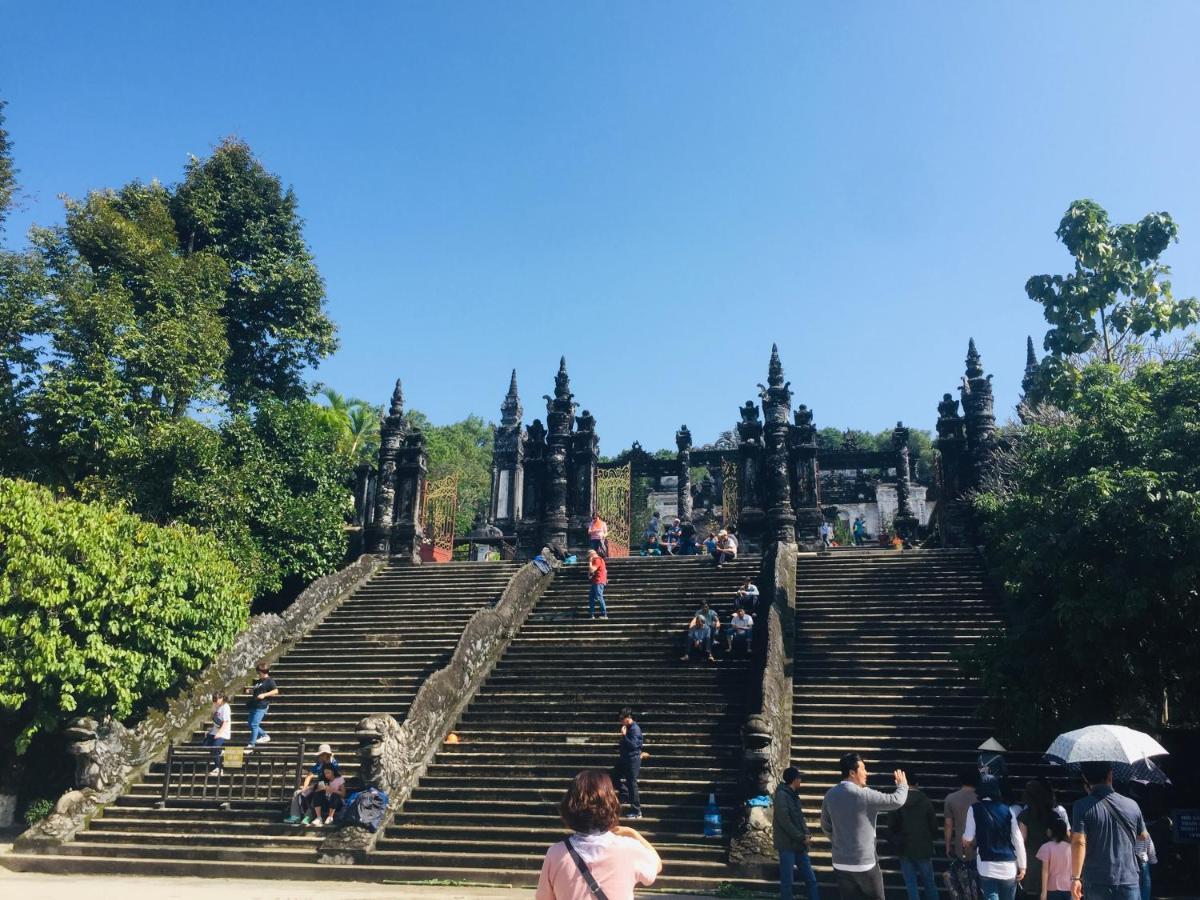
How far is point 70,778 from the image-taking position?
15312 millimetres

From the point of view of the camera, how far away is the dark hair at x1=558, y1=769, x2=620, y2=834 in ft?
11.4

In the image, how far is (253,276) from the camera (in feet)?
84.5

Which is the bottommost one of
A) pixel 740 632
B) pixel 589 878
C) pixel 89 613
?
pixel 589 878

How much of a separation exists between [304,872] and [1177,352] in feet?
67.6

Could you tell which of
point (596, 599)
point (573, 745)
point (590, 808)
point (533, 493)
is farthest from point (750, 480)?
point (590, 808)

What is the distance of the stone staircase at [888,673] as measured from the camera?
12000 mm

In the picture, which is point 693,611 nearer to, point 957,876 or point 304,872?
point 304,872

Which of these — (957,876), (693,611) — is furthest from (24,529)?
(957,876)

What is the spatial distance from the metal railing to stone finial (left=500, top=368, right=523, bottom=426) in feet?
111

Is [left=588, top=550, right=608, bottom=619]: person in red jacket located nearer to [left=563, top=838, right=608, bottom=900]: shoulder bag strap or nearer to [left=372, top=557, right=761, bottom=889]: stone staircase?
[left=372, top=557, right=761, bottom=889]: stone staircase

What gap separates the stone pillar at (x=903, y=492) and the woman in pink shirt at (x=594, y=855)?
76.0 feet

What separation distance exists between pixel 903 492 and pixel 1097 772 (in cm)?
2975

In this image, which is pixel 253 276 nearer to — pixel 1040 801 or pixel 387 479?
pixel 387 479

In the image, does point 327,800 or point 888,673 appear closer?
point 327,800
